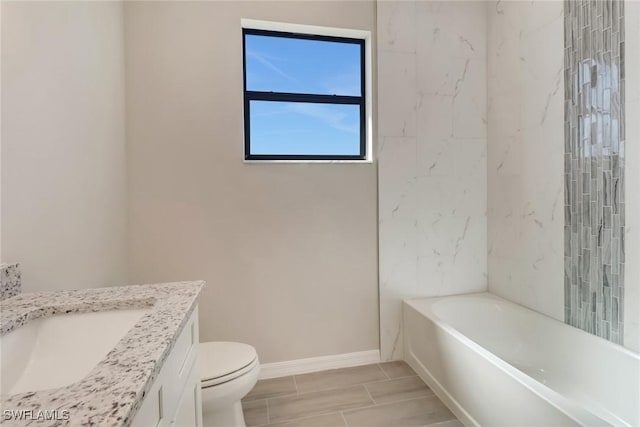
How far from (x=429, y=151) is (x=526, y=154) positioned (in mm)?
616

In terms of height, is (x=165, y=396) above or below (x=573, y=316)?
above

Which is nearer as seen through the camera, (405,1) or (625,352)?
(625,352)

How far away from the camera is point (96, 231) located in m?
1.57

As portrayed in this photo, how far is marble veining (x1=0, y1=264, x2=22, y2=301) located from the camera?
1020 mm

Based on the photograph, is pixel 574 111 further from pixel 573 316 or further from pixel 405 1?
pixel 405 1

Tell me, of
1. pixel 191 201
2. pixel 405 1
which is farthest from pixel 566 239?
pixel 191 201

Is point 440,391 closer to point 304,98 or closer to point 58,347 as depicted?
point 58,347

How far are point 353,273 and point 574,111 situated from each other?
1636mm

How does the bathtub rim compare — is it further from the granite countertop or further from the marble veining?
the marble veining

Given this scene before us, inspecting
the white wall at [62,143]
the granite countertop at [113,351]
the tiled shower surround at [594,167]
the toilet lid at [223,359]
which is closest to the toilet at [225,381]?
the toilet lid at [223,359]

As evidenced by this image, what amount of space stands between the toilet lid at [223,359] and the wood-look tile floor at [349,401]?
434 millimetres

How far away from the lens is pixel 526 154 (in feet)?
6.98

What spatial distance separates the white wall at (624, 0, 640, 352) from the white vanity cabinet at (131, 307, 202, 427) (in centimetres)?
201

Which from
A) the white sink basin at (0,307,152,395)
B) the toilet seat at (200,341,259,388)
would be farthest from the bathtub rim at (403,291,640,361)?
the white sink basin at (0,307,152,395)
